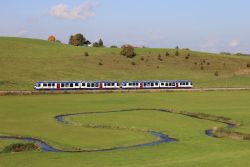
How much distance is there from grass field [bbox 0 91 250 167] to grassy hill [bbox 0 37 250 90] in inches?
1318

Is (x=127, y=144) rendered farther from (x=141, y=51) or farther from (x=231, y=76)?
(x=141, y=51)

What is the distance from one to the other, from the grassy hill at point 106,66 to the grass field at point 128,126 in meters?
33.5

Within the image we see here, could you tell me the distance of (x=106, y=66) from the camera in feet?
502

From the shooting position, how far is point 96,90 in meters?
111

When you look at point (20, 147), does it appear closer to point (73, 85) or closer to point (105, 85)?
point (73, 85)

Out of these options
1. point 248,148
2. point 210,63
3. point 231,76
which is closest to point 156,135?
point 248,148

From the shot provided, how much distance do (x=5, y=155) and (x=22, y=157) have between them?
1873 millimetres

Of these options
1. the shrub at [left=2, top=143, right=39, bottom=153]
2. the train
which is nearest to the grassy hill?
the train

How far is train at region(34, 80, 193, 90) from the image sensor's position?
10995 centimetres

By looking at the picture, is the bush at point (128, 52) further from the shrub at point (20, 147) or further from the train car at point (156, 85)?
the shrub at point (20, 147)

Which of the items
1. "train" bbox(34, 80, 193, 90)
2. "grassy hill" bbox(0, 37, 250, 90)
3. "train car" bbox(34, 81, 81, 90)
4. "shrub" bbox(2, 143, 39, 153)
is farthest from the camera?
"grassy hill" bbox(0, 37, 250, 90)

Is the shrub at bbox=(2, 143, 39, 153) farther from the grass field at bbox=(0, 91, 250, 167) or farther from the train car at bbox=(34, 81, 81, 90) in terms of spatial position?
the train car at bbox=(34, 81, 81, 90)

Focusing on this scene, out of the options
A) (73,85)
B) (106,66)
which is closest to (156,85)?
(73,85)

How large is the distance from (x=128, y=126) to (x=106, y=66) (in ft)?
314
